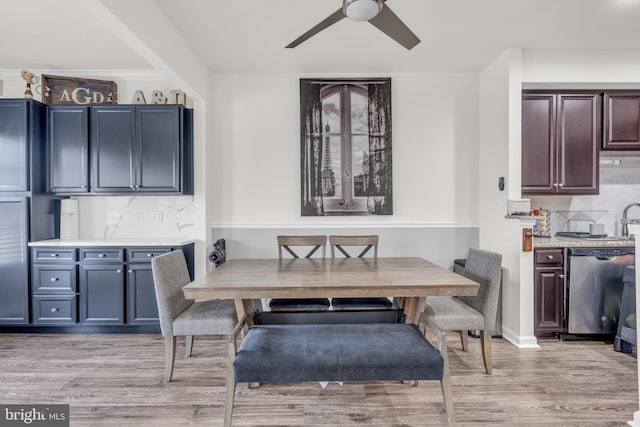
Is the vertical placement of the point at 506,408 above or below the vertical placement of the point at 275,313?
below

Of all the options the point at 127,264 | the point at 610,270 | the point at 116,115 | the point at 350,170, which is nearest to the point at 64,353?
the point at 127,264

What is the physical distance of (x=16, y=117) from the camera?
10.4ft

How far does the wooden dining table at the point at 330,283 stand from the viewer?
1903 mm

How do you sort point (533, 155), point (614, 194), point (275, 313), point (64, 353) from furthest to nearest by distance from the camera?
point (614, 194) < point (533, 155) < point (64, 353) < point (275, 313)

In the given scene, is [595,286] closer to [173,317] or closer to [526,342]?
[526,342]

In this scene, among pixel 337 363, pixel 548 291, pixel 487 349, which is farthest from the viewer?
pixel 548 291

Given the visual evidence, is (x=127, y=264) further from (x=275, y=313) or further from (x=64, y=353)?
(x=275, y=313)

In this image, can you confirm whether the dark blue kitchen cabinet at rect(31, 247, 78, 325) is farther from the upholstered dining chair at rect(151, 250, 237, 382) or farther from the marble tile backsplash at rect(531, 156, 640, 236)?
the marble tile backsplash at rect(531, 156, 640, 236)

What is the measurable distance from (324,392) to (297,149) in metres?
2.44

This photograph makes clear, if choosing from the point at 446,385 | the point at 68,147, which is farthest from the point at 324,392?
the point at 68,147

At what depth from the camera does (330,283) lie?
1958 mm

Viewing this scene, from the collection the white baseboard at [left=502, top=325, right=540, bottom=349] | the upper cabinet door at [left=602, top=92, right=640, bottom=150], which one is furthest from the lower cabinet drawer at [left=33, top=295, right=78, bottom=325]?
the upper cabinet door at [left=602, top=92, right=640, bottom=150]

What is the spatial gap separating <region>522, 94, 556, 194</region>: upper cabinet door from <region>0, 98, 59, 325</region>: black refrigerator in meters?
4.79

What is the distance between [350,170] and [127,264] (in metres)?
2.45
